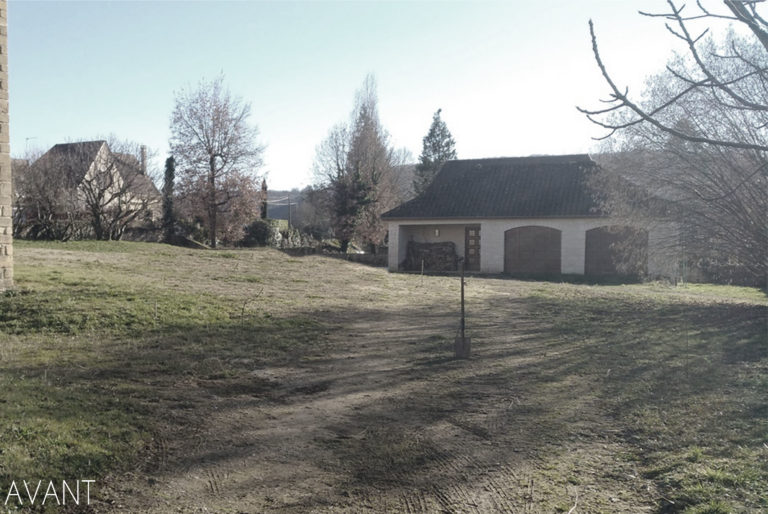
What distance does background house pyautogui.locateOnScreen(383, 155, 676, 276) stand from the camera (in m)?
24.7

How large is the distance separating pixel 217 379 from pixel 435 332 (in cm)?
430

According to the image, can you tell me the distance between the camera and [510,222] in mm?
26000

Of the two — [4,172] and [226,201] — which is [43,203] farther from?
[4,172]

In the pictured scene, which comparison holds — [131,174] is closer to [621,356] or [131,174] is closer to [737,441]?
[621,356]

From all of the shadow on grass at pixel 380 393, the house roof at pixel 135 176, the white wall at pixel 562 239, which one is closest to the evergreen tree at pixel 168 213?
the house roof at pixel 135 176

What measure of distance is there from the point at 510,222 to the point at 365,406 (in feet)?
69.2

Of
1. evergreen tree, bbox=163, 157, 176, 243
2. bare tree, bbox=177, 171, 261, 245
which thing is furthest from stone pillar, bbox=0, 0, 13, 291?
evergreen tree, bbox=163, 157, 176, 243

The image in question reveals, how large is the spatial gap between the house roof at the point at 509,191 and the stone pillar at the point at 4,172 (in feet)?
60.0

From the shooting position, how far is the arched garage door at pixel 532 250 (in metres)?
25.4

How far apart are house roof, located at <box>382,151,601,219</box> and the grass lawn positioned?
1389 centimetres

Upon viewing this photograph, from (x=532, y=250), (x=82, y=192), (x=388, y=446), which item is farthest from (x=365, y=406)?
(x=82, y=192)

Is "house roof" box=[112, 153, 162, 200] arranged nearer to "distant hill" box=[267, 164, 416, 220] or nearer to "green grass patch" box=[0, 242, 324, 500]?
"green grass patch" box=[0, 242, 324, 500]

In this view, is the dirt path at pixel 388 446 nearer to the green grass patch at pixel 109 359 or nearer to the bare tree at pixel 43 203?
the green grass patch at pixel 109 359

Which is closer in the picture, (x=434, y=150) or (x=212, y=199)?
(x=212, y=199)
